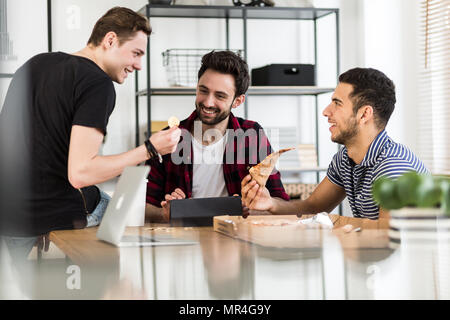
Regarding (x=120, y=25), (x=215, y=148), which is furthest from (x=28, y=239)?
(x=215, y=148)

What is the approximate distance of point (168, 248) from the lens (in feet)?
4.02

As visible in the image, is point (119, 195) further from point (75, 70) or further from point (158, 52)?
point (158, 52)

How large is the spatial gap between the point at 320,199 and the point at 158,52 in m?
2.03

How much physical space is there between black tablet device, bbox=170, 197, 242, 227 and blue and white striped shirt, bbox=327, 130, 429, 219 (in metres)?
0.49

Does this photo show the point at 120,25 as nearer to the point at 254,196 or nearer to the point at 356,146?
the point at 254,196

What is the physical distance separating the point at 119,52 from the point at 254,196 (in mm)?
596

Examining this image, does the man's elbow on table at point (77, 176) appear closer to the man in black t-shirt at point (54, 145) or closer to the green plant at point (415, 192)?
the man in black t-shirt at point (54, 145)

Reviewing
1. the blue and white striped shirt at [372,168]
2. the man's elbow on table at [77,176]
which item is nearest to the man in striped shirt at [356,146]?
the blue and white striped shirt at [372,168]

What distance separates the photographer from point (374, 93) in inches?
85.0

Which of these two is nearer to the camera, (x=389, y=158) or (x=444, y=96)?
(x=389, y=158)

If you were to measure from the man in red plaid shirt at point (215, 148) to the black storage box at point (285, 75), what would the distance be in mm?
1225

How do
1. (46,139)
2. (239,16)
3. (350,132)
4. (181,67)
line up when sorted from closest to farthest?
(46,139), (350,132), (181,67), (239,16)

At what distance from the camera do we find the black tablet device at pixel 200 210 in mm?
1688
